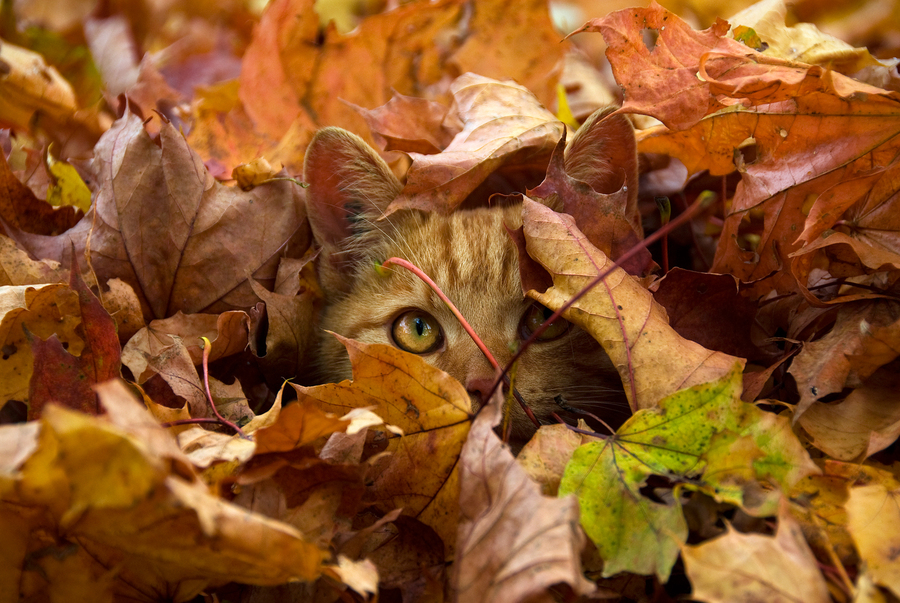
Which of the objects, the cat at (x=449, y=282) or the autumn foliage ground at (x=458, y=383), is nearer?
the autumn foliage ground at (x=458, y=383)

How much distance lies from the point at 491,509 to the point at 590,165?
45.9 inches

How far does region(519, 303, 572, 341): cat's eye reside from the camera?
179cm

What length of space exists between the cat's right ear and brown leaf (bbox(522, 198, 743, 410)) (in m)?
0.67

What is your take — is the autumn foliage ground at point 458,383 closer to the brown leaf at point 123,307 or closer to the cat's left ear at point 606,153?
the brown leaf at point 123,307

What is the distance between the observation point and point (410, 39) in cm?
265

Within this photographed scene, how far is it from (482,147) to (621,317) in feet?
2.32

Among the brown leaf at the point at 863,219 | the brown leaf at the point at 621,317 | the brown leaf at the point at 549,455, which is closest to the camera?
the brown leaf at the point at 549,455

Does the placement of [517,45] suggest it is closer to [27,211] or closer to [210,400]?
[27,211]

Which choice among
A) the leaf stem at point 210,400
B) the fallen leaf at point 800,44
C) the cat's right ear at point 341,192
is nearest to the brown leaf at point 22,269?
the leaf stem at point 210,400

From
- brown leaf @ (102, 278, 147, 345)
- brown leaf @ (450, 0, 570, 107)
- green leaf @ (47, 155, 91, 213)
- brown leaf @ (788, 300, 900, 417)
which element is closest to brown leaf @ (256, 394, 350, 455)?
brown leaf @ (102, 278, 147, 345)

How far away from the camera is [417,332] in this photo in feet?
6.37

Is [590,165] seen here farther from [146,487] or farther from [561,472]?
[146,487]

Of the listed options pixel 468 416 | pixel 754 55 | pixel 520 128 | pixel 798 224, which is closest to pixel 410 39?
pixel 520 128

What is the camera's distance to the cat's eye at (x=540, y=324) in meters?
1.79
